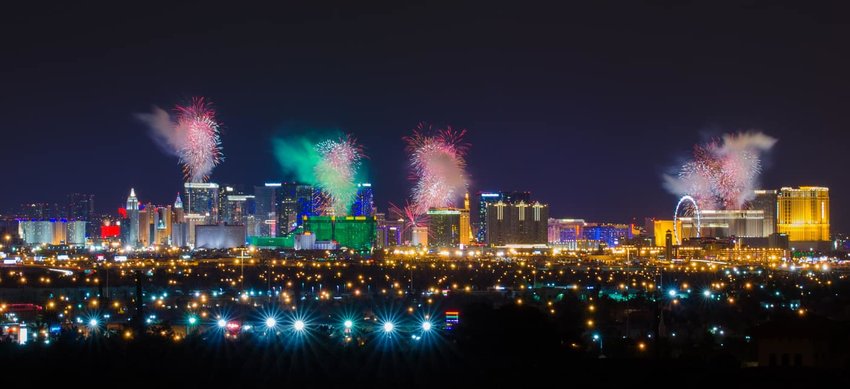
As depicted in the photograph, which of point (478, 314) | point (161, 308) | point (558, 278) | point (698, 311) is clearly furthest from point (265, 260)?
point (478, 314)

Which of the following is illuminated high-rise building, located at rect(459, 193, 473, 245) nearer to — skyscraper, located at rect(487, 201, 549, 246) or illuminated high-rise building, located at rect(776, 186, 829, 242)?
skyscraper, located at rect(487, 201, 549, 246)

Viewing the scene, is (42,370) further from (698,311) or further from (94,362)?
(698,311)

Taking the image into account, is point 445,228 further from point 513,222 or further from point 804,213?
point 804,213

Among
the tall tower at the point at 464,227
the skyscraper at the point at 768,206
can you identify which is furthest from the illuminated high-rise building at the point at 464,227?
the skyscraper at the point at 768,206

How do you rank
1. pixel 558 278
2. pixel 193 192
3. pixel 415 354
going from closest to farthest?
pixel 415 354 → pixel 558 278 → pixel 193 192

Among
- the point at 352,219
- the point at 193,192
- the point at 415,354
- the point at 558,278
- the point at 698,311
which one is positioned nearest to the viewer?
the point at 415,354

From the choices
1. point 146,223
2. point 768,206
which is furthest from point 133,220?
point 768,206
